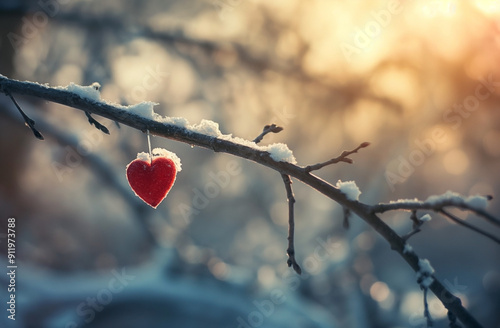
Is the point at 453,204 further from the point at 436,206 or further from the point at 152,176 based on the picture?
the point at 152,176

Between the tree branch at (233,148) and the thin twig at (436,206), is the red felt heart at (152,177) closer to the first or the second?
the tree branch at (233,148)

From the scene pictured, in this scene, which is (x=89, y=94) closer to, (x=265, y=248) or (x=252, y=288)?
(x=252, y=288)

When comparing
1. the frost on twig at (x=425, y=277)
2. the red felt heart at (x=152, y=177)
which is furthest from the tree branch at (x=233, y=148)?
the red felt heart at (x=152, y=177)

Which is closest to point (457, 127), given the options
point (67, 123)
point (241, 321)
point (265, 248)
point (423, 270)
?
point (265, 248)

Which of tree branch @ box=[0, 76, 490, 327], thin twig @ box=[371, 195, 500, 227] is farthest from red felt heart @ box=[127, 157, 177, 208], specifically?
thin twig @ box=[371, 195, 500, 227]

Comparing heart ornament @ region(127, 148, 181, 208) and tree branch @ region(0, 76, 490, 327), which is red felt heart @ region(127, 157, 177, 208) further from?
tree branch @ region(0, 76, 490, 327)

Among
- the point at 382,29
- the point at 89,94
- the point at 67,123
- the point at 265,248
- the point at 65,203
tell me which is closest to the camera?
the point at 89,94

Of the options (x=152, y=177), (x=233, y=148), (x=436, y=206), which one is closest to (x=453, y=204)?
(x=436, y=206)
